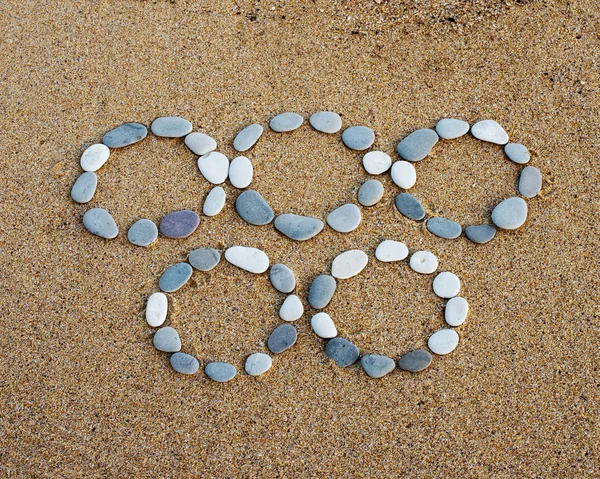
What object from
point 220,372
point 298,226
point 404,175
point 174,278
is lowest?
point 220,372

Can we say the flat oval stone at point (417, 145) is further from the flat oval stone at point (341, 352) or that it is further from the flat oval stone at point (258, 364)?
the flat oval stone at point (258, 364)

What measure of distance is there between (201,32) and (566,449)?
2030mm

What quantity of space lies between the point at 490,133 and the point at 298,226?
818 mm

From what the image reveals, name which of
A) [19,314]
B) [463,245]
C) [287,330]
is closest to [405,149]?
[463,245]

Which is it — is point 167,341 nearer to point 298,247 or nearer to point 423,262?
point 298,247

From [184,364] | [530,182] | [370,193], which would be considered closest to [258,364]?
[184,364]

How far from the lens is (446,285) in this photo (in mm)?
2111

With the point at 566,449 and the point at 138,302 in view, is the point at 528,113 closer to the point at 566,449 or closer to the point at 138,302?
the point at 566,449

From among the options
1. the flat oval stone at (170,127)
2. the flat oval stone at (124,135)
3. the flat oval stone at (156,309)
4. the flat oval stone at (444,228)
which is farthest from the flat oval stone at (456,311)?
the flat oval stone at (124,135)

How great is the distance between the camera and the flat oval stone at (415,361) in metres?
1.99

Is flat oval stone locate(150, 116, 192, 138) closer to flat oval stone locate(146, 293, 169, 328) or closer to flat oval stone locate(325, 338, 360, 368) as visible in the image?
flat oval stone locate(146, 293, 169, 328)

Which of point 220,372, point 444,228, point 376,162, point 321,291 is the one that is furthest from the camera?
point 376,162

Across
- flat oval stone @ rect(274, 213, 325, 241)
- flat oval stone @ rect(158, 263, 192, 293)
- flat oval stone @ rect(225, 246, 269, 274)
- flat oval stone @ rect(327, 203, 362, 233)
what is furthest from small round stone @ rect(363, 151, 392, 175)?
flat oval stone @ rect(158, 263, 192, 293)

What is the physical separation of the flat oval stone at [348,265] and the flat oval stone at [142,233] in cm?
63
